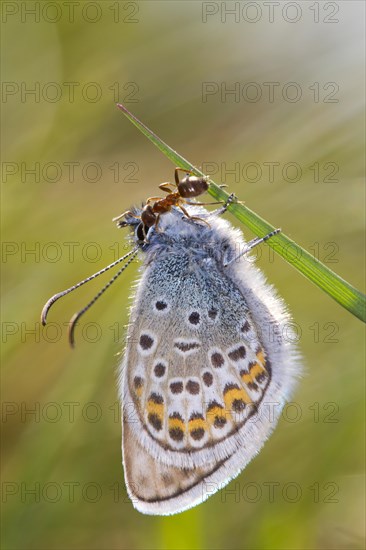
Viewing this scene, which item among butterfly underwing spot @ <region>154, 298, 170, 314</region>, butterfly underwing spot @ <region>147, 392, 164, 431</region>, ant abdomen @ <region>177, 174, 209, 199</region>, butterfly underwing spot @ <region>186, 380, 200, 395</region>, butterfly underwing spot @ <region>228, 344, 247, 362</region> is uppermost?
ant abdomen @ <region>177, 174, 209, 199</region>

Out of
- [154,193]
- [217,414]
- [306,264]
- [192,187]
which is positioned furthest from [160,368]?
[154,193]

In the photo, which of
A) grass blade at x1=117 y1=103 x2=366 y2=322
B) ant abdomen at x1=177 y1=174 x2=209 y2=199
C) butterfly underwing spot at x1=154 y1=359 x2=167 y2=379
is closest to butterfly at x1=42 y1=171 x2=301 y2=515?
butterfly underwing spot at x1=154 y1=359 x2=167 y2=379

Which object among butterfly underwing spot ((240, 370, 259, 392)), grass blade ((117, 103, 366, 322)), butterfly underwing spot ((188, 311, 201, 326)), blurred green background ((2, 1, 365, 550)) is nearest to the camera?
grass blade ((117, 103, 366, 322))

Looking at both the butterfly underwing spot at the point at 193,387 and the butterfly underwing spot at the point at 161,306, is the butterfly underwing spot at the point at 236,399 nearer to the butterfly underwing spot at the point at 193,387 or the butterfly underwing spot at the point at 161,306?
the butterfly underwing spot at the point at 193,387

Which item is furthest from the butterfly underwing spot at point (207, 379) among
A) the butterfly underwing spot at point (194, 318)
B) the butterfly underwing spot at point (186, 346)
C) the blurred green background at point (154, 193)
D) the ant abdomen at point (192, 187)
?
the ant abdomen at point (192, 187)

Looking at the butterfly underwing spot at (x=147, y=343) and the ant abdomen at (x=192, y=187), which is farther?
the butterfly underwing spot at (x=147, y=343)

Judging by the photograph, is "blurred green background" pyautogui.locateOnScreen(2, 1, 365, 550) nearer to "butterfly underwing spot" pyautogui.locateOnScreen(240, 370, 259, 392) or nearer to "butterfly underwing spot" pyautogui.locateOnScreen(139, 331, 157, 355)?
"butterfly underwing spot" pyautogui.locateOnScreen(139, 331, 157, 355)

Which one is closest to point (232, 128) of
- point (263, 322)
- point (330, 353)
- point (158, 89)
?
point (158, 89)

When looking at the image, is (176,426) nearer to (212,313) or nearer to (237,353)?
(237,353)
